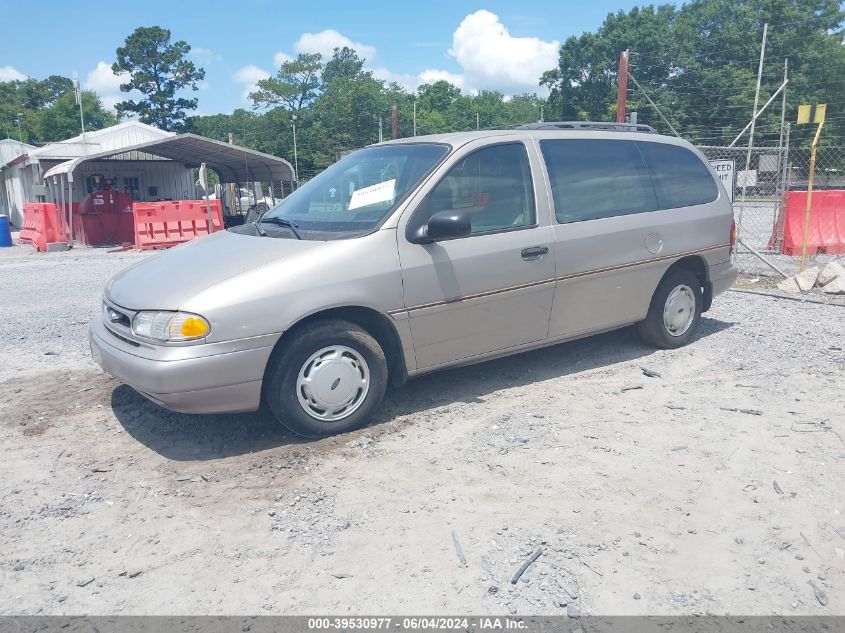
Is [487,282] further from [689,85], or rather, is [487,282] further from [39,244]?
[689,85]

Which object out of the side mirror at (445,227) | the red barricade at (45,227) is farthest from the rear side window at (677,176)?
the red barricade at (45,227)

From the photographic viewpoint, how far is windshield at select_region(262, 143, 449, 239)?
4.60 m

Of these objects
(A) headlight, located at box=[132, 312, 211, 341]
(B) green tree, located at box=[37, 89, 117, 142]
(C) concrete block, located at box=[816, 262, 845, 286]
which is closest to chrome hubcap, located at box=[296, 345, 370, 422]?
(A) headlight, located at box=[132, 312, 211, 341]

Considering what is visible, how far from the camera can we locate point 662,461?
398 centimetres

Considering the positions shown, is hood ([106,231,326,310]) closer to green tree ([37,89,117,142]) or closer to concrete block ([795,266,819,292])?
concrete block ([795,266,819,292])

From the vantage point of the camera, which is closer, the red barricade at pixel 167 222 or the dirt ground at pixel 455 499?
the dirt ground at pixel 455 499

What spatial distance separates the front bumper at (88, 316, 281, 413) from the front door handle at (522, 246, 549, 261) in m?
1.90

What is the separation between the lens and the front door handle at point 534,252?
4.93 meters

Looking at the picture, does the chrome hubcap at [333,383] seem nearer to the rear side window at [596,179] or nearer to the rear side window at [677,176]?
the rear side window at [596,179]

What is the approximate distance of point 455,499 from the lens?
3.57m

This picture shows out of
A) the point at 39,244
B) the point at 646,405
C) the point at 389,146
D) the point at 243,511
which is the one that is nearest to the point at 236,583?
the point at 243,511

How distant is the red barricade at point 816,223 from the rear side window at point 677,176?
267 inches

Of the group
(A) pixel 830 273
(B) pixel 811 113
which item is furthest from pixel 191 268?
Answer: (B) pixel 811 113

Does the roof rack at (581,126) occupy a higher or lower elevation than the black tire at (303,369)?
higher
